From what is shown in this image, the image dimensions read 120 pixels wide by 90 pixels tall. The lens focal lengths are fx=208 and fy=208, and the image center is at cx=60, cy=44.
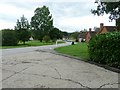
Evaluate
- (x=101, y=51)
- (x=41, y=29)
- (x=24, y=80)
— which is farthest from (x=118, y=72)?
(x=41, y=29)

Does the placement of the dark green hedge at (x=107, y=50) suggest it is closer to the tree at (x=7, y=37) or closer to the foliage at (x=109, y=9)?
the foliage at (x=109, y=9)

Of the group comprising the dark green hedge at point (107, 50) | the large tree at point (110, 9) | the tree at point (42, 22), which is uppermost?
the tree at point (42, 22)

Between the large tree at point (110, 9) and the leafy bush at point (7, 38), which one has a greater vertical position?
the large tree at point (110, 9)

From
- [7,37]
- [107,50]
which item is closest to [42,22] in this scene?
[7,37]

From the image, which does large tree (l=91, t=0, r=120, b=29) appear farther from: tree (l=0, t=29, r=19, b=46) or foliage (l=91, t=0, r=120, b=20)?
tree (l=0, t=29, r=19, b=46)

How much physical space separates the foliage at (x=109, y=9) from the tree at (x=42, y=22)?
71.5 meters

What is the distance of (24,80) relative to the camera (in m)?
7.48

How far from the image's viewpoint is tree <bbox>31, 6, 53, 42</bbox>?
89.6 metres

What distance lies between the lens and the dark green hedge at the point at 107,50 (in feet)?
33.3

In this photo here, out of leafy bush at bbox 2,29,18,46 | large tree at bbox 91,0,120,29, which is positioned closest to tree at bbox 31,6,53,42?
leafy bush at bbox 2,29,18,46

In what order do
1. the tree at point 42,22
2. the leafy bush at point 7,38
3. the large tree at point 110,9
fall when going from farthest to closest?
the tree at point 42,22 < the leafy bush at point 7,38 < the large tree at point 110,9

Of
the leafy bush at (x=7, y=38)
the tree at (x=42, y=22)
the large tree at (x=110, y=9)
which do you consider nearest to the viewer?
the large tree at (x=110, y=9)

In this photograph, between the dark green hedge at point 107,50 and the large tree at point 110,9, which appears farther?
the large tree at point 110,9

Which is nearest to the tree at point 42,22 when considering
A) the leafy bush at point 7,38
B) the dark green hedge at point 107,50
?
the leafy bush at point 7,38
